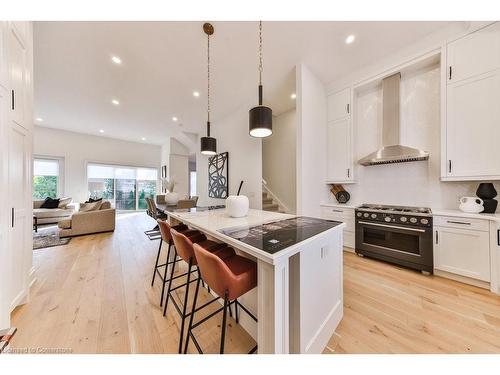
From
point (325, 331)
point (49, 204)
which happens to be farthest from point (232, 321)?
point (49, 204)

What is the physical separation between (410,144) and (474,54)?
1.14 metres

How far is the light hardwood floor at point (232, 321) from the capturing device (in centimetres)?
129

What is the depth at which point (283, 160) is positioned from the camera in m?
4.89

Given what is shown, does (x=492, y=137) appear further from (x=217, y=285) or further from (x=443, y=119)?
(x=217, y=285)

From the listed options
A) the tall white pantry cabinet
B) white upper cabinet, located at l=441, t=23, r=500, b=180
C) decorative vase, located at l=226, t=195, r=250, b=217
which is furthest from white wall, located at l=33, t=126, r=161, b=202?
white upper cabinet, located at l=441, t=23, r=500, b=180

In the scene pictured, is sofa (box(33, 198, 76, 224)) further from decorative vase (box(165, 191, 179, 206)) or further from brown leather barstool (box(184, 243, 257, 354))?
brown leather barstool (box(184, 243, 257, 354))

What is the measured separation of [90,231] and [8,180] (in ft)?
12.1

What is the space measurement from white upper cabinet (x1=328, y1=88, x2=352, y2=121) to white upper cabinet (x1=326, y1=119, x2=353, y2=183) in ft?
0.36

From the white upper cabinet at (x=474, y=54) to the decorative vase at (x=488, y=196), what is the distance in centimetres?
135

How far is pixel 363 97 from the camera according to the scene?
3133 mm

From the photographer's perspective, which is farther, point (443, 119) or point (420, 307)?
point (443, 119)
